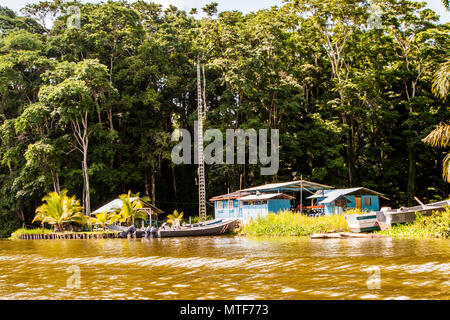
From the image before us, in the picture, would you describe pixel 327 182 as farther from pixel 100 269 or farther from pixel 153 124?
pixel 100 269

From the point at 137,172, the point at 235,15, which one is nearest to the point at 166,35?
the point at 235,15

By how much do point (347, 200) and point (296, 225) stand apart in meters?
6.40

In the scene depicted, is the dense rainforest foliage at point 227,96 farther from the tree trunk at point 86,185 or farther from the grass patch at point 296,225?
the grass patch at point 296,225

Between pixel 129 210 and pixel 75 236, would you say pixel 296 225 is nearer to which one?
pixel 129 210

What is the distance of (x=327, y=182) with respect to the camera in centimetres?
3388

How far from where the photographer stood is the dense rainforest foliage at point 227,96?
32.1 meters

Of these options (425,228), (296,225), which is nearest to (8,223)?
(296,225)

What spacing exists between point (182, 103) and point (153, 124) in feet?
13.4

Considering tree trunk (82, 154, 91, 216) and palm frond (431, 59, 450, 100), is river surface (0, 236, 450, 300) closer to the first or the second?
palm frond (431, 59, 450, 100)

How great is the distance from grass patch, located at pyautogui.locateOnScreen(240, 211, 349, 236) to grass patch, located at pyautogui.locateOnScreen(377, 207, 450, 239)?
229 centimetres

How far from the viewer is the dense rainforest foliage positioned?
32094 millimetres

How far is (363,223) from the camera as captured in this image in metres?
18.4

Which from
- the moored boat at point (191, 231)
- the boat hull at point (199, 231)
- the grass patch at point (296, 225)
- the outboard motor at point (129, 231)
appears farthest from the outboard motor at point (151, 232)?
the grass patch at point (296, 225)

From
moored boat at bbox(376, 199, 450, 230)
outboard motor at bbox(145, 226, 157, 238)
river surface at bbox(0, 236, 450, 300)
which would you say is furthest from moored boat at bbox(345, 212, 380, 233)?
outboard motor at bbox(145, 226, 157, 238)
